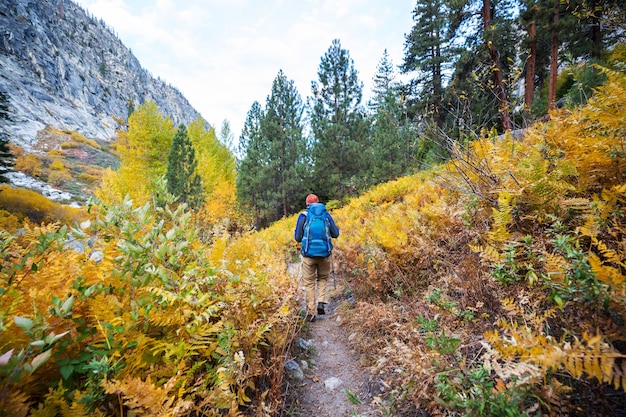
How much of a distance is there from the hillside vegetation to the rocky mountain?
56.7 meters

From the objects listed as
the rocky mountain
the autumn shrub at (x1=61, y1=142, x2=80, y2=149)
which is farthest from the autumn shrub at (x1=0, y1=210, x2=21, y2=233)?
the autumn shrub at (x1=61, y1=142, x2=80, y2=149)

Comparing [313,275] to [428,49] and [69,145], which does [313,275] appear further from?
[69,145]

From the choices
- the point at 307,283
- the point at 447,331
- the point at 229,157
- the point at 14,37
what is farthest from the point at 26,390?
the point at 14,37

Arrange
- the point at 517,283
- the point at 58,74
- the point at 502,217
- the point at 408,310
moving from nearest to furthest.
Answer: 1. the point at 517,283
2. the point at 502,217
3. the point at 408,310
4. the point at 58,74

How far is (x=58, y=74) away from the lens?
223ft

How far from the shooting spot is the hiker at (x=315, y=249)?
474 cm

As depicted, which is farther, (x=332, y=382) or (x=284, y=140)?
(x=284, y=140)

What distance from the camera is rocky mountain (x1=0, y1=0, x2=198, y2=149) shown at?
51.8 m

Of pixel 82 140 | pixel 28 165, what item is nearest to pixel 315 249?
pixel 28 165

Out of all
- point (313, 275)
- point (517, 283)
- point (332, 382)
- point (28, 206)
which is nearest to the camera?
point (517, 283)

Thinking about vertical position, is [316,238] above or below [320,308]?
above

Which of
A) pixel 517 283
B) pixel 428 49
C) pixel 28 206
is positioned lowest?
pixel 517 283

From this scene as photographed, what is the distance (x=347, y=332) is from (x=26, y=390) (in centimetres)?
343

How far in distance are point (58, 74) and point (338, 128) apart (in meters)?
93.6
